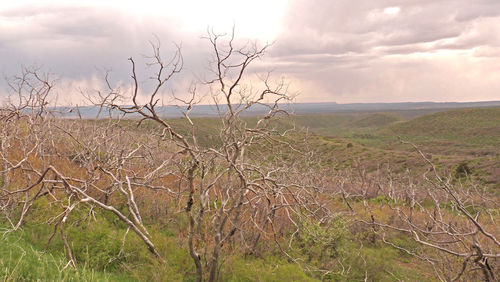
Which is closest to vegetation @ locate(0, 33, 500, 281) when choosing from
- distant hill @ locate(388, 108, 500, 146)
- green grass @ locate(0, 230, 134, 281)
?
green grass @ locate(0, 230, 134, 281)

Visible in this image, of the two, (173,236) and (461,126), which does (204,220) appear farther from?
(461,126)

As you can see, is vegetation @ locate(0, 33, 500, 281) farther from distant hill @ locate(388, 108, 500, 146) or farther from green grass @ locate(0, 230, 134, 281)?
distant hill @ locate(388, 108, 500, 146)

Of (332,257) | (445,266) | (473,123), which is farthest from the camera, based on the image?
(473,123)

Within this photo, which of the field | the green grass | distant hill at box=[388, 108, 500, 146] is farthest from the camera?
distant hill at box=[388, 108, 500, 146]

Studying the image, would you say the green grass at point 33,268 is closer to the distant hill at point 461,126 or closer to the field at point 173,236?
the field at point 173,236

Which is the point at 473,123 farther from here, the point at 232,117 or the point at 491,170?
the point at 232,117

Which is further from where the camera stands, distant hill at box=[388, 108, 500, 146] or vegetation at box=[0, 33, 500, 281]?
distant hill at box=[388, 108, 500, 146]

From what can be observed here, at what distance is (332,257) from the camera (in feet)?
29.8

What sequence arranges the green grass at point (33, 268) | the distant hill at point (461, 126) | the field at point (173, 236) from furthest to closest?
the distant hill at point (461, 126) < the field at point (173, 236) < the green grass at point (33, 268)

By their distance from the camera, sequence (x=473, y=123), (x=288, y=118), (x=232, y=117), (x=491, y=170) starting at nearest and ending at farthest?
(x=232, y=117) → (x=288, y=118) → (x=491, y=170) → (x=473, y=123)

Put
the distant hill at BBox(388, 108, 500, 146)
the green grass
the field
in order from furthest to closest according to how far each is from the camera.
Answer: the distant hill at BBox(388, 108, 500, 146)
the field
the green grass

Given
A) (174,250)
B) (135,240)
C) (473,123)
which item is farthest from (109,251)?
(473,123)

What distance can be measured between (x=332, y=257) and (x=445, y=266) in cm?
273

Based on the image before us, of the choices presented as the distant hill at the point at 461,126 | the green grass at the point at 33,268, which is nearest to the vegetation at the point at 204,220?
the green grass at the point at 33,268
